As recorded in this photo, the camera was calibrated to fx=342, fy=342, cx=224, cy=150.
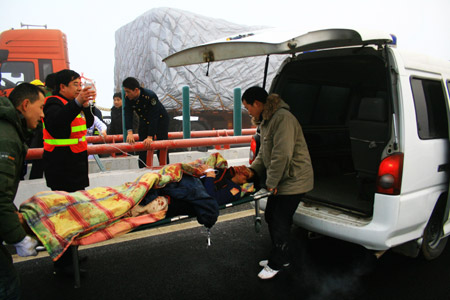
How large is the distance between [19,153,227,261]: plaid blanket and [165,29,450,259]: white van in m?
1.52

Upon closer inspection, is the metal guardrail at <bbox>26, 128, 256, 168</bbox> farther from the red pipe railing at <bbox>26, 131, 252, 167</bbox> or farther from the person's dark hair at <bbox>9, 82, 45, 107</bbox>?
the person's dark hair at <bbox>9, 82, 45, 107</bbox>

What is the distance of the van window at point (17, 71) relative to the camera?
34.9 ft

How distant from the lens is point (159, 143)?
5.23 m

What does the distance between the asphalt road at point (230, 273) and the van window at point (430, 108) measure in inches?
51.5

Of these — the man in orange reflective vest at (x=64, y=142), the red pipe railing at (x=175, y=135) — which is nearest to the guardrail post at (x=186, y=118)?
the red pipe railing at (x=175, y=135)

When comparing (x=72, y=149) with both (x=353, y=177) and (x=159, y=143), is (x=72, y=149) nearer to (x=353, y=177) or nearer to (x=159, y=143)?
(x=159, y=143)

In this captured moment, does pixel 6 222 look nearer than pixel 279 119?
Yes

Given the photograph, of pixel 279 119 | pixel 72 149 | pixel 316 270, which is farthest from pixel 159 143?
pixel 316 270

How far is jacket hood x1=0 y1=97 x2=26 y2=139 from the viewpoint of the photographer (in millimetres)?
1978

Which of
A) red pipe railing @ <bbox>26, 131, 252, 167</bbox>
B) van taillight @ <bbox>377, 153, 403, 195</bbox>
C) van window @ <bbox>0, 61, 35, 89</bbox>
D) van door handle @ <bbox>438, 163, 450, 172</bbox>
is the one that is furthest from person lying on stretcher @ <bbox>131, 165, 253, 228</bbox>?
van window @ <bbox>0, 61, 35, 89</bbox>

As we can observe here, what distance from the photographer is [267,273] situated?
10.2 feet

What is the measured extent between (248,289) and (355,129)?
202 cm

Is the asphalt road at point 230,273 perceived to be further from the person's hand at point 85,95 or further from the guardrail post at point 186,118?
the guardrail post at point 186,118

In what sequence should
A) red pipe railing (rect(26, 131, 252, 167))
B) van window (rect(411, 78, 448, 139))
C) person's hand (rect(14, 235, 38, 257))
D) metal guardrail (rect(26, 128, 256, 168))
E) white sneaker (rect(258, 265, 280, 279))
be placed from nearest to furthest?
person's hand (rect(14, 235, 38, 257))
van window (rect(411, 78, 448, 139))
white sneaker (rect(258, 265, 280, 279))
red pipe railing (rect(26, 131, 252, 167))
metal guardrail (rect(26, 128, 256, 168))
